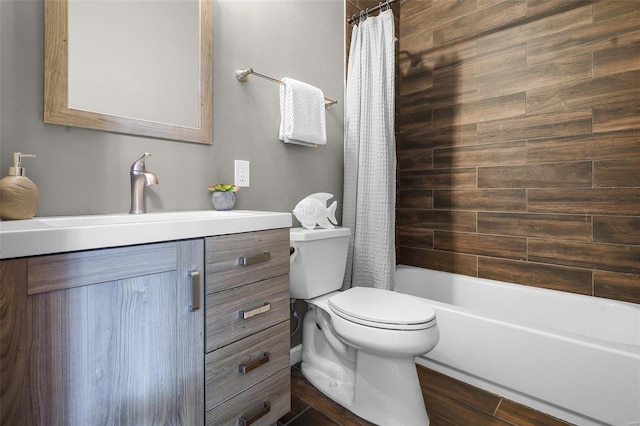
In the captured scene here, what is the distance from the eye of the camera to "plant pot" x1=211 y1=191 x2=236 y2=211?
139 cm

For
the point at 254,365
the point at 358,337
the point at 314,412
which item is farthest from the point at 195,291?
the point at 314,412

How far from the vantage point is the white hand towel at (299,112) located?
1665 mm

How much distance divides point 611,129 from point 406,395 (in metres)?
1.76

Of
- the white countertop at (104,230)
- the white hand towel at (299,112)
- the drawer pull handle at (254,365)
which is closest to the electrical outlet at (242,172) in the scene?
the white hand towel at (299,112)

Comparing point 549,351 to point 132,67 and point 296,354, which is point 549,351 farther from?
point 132,67

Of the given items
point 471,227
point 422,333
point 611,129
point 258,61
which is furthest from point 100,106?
point 611,129

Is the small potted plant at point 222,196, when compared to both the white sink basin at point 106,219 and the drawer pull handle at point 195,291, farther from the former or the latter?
the drawer pull handle at point 195,291

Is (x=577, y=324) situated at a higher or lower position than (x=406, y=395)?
higher

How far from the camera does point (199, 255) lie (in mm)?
907

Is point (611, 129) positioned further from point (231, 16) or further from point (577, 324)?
point (231, 16)

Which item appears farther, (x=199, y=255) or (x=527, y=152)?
(x=527, y=152)

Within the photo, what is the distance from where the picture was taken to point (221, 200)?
1397mm

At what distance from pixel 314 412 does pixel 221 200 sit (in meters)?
1.04

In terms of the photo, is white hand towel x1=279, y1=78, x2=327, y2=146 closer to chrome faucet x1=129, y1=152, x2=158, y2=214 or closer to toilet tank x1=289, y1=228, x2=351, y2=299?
toilet tank x1=289, y1=228, x2=351, y2=299
